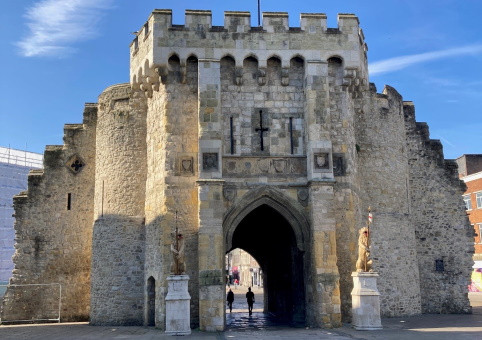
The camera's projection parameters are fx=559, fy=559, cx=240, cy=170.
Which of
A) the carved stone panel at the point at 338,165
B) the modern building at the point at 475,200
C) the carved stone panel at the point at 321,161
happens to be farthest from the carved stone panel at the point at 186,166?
the modern building at the point at 475,200

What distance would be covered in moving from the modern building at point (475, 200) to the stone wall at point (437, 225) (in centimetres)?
1881

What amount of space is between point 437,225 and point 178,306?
12989 mm

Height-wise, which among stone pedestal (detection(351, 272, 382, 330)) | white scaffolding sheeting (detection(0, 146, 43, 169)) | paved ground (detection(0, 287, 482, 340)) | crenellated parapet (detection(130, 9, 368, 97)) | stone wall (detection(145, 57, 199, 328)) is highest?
white scaffolding sheeting (detection(0, 146, 43, 169))

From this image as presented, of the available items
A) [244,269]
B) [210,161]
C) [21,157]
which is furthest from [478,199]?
[21,157]

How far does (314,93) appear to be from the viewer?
19.4 metres

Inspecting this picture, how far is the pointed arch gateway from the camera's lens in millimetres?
18781

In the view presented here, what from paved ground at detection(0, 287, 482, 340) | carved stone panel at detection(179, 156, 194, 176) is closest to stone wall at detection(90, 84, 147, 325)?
paved ground at detection(0, 287, 482, 340)

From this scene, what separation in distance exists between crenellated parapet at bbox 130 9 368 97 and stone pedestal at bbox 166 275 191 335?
23.2 ft

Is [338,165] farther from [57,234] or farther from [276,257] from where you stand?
[57,234]

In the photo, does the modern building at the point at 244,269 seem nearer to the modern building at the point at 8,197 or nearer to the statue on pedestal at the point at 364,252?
the modern building at the point at 8,197

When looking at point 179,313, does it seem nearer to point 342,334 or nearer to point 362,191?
point 342,334

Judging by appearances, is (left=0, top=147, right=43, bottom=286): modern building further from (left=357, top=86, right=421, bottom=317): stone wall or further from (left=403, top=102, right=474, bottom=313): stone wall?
(left=403, top=102, right=474, bottom=313): stone wall

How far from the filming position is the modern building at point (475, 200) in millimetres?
42188

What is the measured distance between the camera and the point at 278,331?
58.1 feet
